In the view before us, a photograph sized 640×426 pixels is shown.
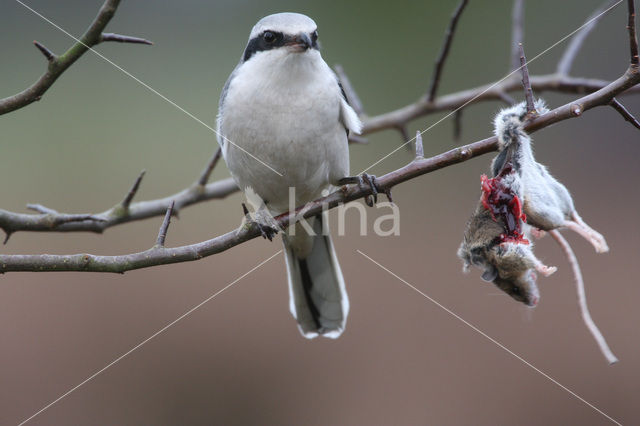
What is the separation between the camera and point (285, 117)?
123 inches

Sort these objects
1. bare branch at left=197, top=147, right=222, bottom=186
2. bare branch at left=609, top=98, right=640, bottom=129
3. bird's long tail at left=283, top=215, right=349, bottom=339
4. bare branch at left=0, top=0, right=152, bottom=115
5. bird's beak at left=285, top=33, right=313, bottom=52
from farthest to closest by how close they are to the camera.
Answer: bird's long tail at left=283, top=215, right=349, bottom=339 → bare branch at left=197, top=147, right=222, bottom=186 → bird's beak at left=285, top=33, right=313, bottom=52 → bare branch at left=0, top=0, right=152, bottom=115 → bare branch at left=609, top=98, right=640, bottom=129

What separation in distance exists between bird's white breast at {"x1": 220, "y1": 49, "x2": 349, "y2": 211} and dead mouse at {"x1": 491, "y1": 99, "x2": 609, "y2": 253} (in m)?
1.05

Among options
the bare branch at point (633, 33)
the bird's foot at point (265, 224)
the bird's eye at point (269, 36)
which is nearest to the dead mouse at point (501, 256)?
the bare branch at point (633, 33)

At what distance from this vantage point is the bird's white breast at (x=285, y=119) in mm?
3133

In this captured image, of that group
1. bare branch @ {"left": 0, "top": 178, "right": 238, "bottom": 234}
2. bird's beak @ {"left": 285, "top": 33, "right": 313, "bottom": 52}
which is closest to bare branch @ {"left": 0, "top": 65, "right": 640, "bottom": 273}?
bare branch @ {"left": 0, "top": 178, "right": 238, "bottom": 234}

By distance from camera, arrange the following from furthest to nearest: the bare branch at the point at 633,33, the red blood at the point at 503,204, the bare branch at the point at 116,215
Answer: the bare branch at the point at 116,215
the red blood at the point at 503,204
the bare branch at the point at 633,33

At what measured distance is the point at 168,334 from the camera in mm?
4922

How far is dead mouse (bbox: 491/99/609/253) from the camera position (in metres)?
2.26

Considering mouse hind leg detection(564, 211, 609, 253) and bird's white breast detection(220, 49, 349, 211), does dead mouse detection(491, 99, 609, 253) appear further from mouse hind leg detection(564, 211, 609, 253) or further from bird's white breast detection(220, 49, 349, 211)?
bird's white breast detection(220, 49, 349, 211)

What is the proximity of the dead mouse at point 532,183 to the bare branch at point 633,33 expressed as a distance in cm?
35

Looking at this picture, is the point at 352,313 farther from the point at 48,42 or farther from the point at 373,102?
the point at 48,42

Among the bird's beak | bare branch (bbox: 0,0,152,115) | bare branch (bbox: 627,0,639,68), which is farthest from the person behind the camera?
the bird's beak

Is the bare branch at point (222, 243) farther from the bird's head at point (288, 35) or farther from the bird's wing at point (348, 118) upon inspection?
the bird's head at point (288, 35)

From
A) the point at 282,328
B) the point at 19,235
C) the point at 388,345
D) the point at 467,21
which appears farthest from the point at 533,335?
the point at 19,235
